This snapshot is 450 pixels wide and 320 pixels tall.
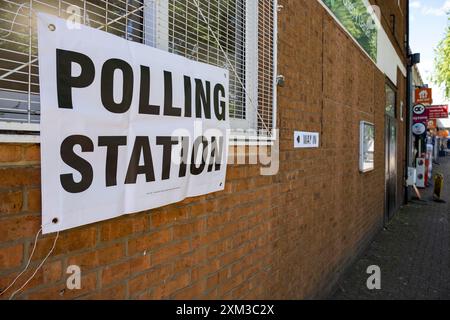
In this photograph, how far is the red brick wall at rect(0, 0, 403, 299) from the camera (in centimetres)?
141

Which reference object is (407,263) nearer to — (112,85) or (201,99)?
(201,99)

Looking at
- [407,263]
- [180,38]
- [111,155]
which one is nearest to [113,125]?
[111,155]

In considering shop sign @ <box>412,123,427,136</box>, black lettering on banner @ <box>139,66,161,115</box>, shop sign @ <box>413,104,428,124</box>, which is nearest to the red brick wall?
black lettering on banner @ <box>139,66,161,115</box>

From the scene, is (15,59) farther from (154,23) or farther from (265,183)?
(265,183)

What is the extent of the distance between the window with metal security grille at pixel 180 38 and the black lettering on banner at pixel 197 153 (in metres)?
0.48

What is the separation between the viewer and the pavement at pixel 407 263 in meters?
4.75

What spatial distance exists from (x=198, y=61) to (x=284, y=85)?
1.28 m

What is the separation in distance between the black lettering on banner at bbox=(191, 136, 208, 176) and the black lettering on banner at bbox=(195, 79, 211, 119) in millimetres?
130

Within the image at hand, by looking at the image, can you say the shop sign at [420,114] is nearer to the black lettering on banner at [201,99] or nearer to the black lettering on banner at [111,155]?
the black lettering on banner at [201,99]

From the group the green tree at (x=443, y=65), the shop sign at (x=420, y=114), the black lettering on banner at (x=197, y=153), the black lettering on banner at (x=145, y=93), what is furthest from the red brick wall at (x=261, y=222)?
the green tree at (x=443, y=65)

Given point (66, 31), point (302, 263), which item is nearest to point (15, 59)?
point (66, 31)

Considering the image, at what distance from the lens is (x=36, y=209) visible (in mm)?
1389

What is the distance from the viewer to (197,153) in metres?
2.08
